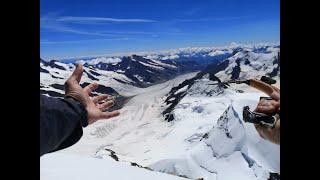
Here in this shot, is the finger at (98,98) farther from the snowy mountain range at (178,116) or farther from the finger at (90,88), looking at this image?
the snowy mountain range at (178,116)

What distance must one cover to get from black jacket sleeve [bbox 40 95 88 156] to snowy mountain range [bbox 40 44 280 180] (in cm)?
688

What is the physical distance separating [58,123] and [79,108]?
0.08m

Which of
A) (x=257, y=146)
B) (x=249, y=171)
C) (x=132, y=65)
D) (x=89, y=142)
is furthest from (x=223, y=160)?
(x=132, y=65)

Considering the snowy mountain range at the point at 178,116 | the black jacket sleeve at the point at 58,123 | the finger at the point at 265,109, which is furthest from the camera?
the snowy mountain range at the point at 178,116

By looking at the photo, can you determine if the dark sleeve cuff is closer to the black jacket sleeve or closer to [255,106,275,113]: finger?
the black jacket sleeve

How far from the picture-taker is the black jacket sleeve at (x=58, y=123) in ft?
2.29

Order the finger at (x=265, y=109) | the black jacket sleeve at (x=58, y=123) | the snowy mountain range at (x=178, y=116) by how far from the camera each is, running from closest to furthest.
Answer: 1. the black jacket sleeve at (x=58, y=123)
2. the finger at (x=265, y=109)
3. the snowy mountain range at (x=178, y=116)

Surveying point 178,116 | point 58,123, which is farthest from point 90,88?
point 178,116

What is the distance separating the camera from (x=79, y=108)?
31.9 inches

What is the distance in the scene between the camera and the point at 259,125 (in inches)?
33.9

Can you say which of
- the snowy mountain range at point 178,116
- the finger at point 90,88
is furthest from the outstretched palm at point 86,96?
the snowy mountain range at point 178,116
